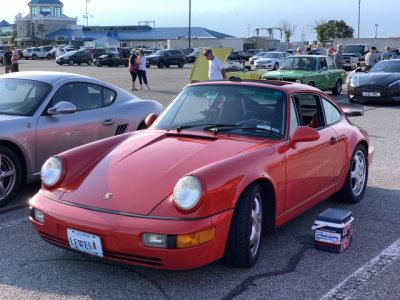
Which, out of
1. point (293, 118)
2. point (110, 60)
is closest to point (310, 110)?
point (293, 118)

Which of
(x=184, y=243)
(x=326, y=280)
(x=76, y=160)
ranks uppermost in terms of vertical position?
(x=76, y=160)

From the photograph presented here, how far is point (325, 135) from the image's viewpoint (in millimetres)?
5223

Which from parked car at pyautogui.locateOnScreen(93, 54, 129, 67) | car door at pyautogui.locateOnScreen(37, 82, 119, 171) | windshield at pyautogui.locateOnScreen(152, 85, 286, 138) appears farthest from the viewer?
parked car at pyautogui.locateOnScreen(93, 54, 129, 67)

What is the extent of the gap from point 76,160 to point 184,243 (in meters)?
1.35

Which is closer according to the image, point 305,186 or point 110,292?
point 110,292

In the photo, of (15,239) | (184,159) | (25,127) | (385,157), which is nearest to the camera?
(184,159)

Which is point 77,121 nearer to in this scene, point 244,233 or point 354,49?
point 244,233

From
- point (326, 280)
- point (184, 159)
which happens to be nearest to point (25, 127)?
point (184, 159)

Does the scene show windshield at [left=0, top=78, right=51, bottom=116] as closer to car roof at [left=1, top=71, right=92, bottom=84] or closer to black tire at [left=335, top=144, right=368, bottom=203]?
car roof at [left=1, top=71, right=92, bottom=84]

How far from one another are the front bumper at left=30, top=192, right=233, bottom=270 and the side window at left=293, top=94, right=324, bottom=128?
6.03 feet

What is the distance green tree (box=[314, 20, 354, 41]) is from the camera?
111 meters

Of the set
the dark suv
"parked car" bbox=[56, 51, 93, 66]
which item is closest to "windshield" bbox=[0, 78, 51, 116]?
the dark suv

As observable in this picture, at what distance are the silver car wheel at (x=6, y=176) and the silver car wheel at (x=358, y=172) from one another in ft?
11.9

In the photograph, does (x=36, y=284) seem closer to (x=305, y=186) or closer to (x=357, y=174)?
(x=305, y=186)
